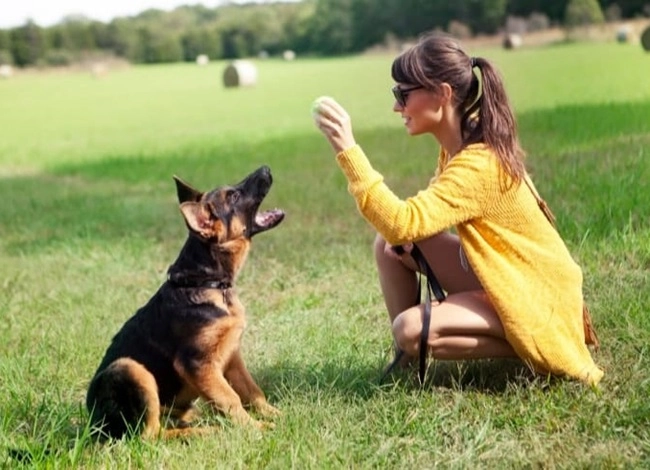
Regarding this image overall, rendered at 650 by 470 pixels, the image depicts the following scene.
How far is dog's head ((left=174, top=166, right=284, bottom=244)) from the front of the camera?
3857 millimetres

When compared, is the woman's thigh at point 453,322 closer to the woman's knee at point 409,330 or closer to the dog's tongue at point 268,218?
the woman's knee at point 409,330

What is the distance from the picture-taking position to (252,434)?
3.55m

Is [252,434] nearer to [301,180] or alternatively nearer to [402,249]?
[402,249]

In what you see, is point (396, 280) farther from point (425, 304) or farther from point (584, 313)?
point (584, 313)

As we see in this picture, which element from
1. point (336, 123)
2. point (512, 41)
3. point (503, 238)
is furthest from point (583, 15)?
point (336, 123)

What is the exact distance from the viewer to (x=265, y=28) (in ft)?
236

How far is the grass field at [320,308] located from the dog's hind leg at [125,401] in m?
0.10

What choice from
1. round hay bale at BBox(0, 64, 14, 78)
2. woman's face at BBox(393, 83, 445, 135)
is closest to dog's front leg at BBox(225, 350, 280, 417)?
woman's face at BBox(393, 83, 445, 135)

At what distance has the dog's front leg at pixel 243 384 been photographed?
3996 mm

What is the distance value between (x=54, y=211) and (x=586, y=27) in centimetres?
3863

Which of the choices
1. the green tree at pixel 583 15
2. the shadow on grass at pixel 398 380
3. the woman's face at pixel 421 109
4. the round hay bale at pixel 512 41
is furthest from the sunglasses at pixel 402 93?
the green tree at pixel 583 15

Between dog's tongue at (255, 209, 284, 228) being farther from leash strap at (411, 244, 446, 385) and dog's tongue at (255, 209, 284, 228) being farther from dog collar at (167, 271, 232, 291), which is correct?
leash strap at (411, 244, 446, 385)

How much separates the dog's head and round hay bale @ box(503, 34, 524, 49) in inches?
1658

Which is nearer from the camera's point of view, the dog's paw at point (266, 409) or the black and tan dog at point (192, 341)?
the black and tan dog at point (192, 341)
